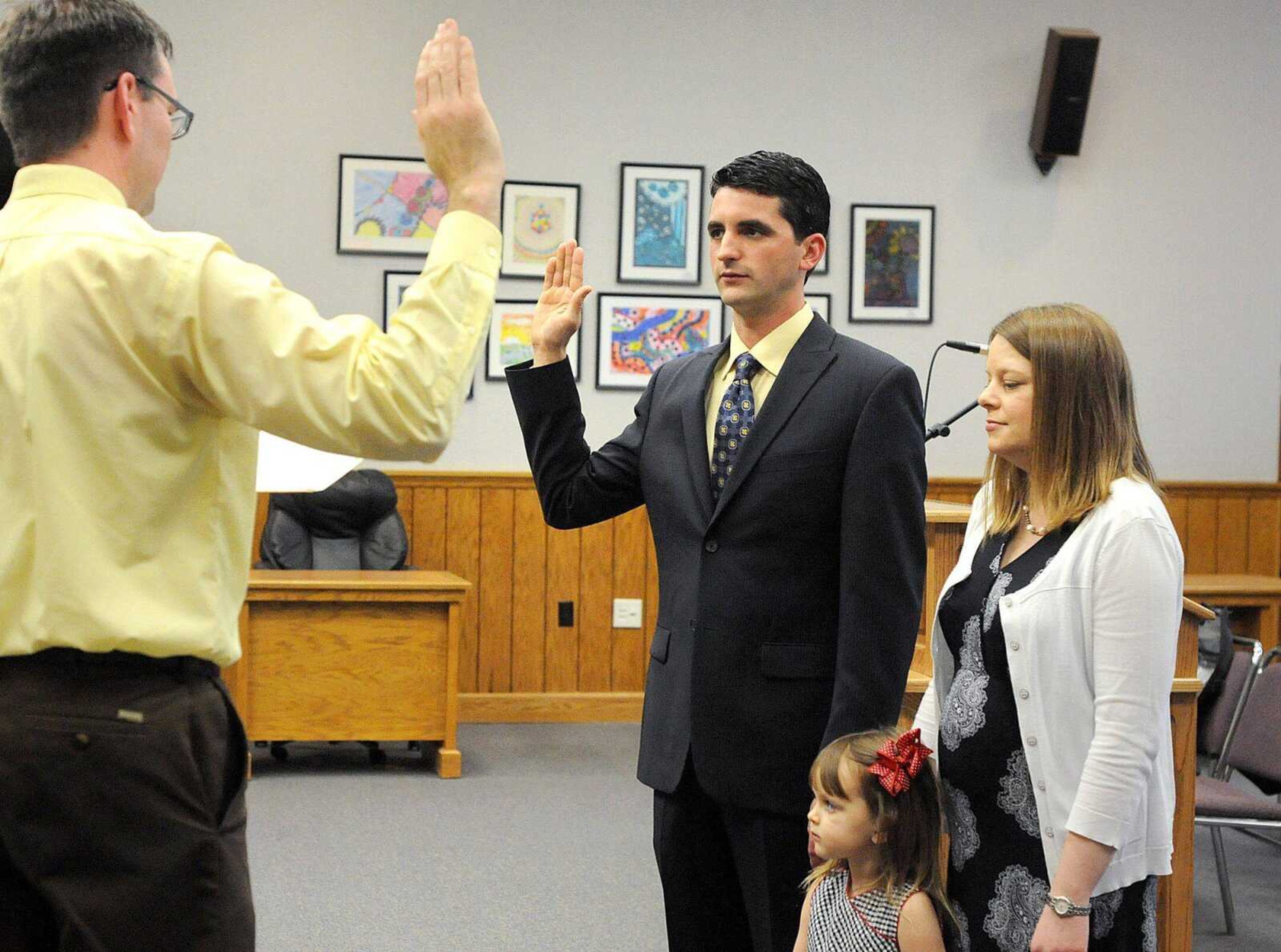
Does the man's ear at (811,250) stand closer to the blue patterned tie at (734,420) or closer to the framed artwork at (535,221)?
the blue patterned tie at (734,420)

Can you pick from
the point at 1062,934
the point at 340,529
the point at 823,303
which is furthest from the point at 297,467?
the point at 823,303

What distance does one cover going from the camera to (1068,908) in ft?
5.87

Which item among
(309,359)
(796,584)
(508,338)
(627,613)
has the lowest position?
(627,613)

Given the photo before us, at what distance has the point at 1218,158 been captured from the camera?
7.03m

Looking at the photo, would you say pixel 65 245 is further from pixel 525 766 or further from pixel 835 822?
pixel 525 766

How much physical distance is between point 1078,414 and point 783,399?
0.40 metres

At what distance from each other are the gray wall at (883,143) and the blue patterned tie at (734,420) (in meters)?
4.44

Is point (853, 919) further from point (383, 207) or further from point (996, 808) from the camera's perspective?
point (383, 207)

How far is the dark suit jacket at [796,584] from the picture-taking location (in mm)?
1951

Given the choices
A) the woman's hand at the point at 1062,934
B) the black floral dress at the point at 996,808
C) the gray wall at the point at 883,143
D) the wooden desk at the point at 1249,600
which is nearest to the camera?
the woman's hand at the point at 1062,934

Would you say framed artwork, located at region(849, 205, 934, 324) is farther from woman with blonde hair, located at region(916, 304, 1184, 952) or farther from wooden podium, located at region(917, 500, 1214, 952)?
woman with blonde hair, located at region(916, 304, 1184, 952)

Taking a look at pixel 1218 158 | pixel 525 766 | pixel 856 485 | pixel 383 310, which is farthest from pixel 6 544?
pixel 1218 158

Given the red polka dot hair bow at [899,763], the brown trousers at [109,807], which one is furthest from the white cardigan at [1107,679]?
the brown trousers at [109,807]

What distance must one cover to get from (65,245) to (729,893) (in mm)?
1286
